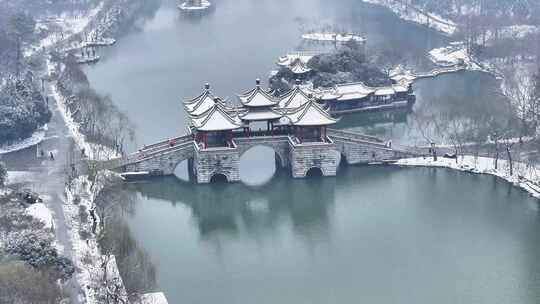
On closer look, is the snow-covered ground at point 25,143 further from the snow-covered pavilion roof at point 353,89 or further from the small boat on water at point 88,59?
the small boat on water at point 88,59

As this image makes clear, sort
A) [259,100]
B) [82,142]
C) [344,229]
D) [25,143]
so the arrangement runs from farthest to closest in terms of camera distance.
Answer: [25,143] < [82,142] < [259,100] < [344,229]

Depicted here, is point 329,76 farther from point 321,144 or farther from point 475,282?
point 475,282

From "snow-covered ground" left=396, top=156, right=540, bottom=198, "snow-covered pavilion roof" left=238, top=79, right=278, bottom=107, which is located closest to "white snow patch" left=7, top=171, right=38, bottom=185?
"snow-covered pavilion roof" left=238, top=79, right=278, bottom=107

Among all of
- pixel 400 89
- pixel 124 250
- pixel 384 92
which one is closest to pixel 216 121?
pixel 124 250

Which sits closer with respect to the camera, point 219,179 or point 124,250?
point 124,250

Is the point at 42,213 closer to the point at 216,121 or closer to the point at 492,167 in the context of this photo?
the point at 216,121
